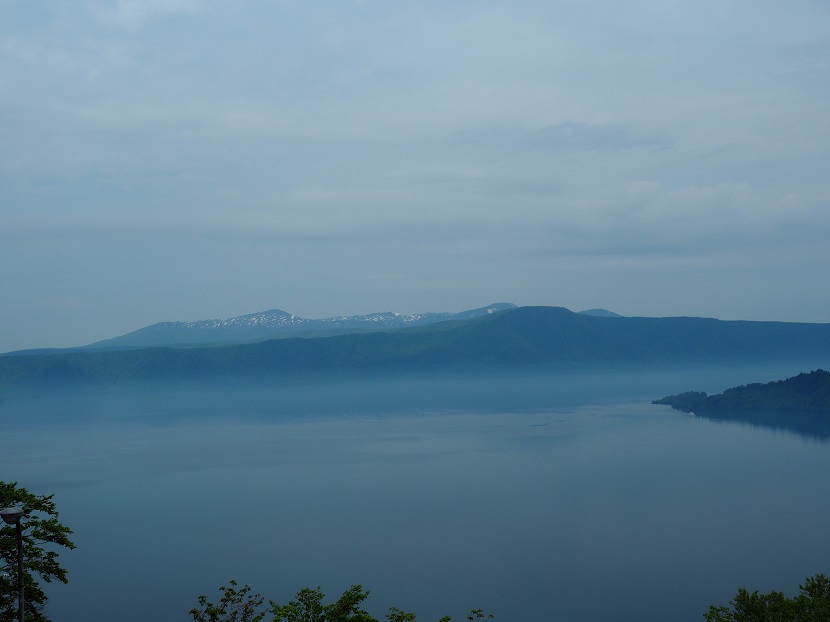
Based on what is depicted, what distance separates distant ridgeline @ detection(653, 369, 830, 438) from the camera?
336ft

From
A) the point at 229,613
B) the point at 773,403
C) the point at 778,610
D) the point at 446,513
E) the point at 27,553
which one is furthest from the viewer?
the point at 773,403

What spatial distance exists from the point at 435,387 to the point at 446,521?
465 feet

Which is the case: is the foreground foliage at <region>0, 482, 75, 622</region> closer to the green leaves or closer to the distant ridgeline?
the green leaves

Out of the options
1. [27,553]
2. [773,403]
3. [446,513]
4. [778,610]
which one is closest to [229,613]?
[27,553]

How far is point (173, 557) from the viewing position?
3869 cm

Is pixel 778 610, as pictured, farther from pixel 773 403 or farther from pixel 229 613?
pixel 773 403

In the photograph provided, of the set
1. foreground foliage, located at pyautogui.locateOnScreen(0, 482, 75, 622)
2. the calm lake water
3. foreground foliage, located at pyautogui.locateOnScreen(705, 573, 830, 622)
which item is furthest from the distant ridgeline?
foreground foliage, located at pyautogui.locateOnScreen(0, 482, 75, 622)

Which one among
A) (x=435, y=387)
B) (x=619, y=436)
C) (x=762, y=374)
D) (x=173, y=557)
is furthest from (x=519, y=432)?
(x=762, y=374)

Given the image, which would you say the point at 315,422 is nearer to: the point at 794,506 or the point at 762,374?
the point at 794,506

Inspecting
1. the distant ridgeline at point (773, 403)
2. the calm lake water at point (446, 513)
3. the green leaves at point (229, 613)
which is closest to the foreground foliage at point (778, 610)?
the green leaves at point (229, 613)

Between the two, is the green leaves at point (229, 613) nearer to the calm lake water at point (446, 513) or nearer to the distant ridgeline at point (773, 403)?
the calm lake water at point (446, 513)

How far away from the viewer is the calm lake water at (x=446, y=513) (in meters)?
32.1

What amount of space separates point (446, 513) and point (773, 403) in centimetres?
8073

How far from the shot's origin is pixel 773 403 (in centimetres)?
11169
